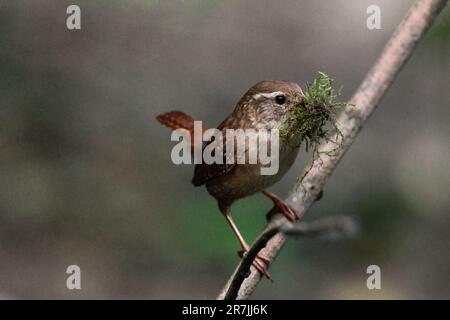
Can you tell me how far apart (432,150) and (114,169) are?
225 centimetres

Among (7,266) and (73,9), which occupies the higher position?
(73,9)

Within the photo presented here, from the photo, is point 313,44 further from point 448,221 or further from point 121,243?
point 121,243

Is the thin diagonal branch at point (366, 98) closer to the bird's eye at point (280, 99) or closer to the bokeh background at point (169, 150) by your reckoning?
the bird's eye at point (280, 99)

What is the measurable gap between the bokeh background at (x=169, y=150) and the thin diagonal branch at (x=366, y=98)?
2144 millimetres

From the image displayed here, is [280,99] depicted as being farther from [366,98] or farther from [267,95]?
[366,98]

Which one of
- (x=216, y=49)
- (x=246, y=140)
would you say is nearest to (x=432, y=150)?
(x=216, y=49)

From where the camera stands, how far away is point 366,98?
2049mm

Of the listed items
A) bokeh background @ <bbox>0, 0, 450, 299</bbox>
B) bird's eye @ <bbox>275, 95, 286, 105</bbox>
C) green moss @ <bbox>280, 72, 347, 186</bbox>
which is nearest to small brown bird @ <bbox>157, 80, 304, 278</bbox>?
bird's eye @ <bbox>275, 95, 286, 105</bbox>

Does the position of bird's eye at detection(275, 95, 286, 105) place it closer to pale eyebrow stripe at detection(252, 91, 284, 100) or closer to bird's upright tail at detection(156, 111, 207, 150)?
pale eyebrow stripe at detection(252, 91, 284, 100)

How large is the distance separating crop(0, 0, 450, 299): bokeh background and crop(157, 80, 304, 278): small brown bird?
1396mm

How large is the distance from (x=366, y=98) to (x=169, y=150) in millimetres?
3427

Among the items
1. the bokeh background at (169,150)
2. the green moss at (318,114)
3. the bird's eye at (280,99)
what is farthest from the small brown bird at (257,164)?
the bokeh background at (169,150)

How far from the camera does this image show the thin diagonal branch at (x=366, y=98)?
196 centimetres

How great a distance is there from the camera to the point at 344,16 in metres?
6.09
